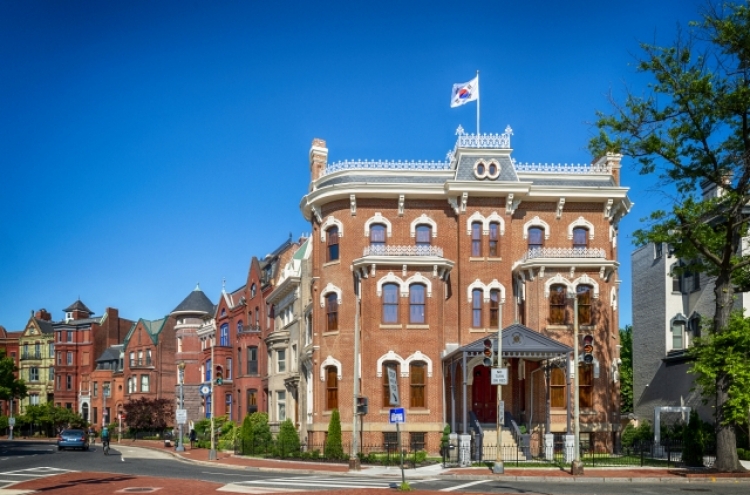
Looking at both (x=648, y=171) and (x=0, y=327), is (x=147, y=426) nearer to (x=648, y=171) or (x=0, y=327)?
(x=0, y=327)

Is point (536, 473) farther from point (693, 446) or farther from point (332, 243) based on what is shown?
point (332, 243)

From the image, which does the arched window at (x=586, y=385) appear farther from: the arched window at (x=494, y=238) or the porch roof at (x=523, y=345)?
the arched window at (x=494, y=238)

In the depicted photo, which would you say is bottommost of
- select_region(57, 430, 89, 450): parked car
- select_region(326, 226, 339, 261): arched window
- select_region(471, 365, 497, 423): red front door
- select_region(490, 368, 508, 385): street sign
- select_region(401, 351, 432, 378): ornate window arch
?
select_region(57, 430, 89, 450): parked car

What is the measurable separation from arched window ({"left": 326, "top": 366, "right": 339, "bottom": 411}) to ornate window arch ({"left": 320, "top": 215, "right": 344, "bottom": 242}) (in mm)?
6815

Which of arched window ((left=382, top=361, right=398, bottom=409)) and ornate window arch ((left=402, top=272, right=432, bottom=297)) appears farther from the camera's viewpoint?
ornate window arch ((left=402, top=272, right=432, bottom=297))

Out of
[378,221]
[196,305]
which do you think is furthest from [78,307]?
[378,221]

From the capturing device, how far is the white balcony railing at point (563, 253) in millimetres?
42938

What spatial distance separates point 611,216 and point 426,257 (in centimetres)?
1050

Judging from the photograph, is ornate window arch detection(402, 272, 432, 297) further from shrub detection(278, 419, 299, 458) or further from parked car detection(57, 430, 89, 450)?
parked car detection(57, 430, 89, 450)

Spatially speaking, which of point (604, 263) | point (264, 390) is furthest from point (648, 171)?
point (264, 390)

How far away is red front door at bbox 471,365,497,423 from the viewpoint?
4303 centimetres

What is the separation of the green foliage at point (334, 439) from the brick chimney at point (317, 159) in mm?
13566

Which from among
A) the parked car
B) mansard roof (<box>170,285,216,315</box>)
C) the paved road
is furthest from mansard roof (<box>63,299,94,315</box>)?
the paved road

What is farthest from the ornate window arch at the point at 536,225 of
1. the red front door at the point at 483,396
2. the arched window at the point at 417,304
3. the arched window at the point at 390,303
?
the arched window at the point at 390,303
